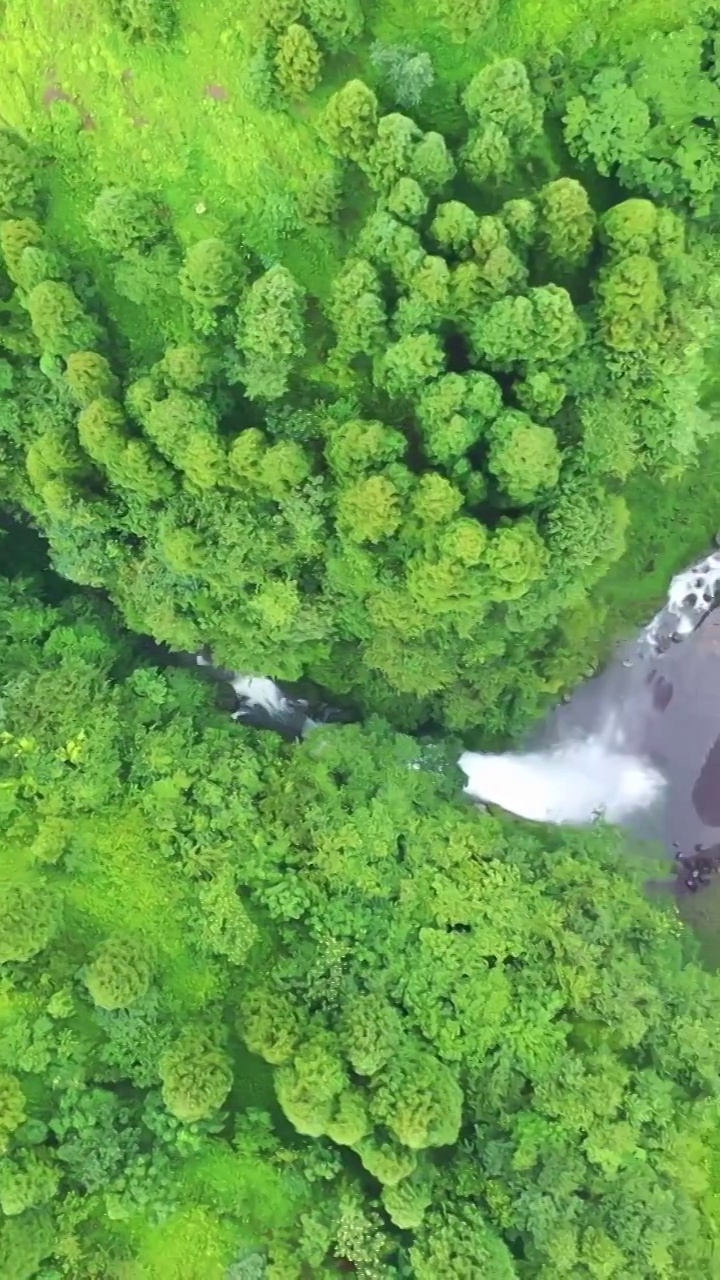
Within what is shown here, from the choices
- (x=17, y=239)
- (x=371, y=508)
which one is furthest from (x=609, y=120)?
(x=17, y=239)

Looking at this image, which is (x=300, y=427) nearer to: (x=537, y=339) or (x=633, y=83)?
(x=537, y=339)

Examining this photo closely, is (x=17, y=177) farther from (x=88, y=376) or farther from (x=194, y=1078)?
(x=194, y=1078)

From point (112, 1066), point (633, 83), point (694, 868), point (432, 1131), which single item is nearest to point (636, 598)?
point (694, 868)

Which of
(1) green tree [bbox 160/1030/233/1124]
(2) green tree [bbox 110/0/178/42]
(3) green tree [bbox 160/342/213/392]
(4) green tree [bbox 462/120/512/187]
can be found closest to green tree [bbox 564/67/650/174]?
(4) green tree [bbox 462/120/512/187]

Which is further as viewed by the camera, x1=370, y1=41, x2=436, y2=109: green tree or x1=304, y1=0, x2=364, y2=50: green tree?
x1=370, y1=41, x2=436, y2=109: green tree

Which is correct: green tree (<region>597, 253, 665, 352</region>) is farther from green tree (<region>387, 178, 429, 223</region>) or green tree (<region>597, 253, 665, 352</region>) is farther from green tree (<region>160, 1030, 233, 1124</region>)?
green tree (<region>160, 1030, 233, 1124</region>)

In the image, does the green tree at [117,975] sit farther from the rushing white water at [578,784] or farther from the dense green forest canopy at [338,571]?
the rushing white water at [578,784]
